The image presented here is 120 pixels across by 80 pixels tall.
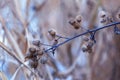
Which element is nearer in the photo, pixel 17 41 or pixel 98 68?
→ pixel 17 41

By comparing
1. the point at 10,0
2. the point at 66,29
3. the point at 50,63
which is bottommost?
the point at 50,63

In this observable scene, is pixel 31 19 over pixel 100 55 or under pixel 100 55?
over

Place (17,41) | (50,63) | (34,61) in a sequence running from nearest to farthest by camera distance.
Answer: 1. (34,61)
2. (17,41)
3. (50,63)

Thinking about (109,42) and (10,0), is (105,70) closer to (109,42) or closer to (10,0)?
(109,42)

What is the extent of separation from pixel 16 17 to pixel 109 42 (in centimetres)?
42

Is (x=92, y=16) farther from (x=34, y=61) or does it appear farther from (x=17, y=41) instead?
(x=34, y=61)

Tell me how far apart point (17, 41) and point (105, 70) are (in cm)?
42

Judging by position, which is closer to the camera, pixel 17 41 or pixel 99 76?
pixel 17 41

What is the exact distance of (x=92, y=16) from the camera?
113cm

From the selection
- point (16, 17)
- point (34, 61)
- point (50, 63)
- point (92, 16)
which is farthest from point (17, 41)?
point (34, 61)

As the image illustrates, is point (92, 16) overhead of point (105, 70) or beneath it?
overhead

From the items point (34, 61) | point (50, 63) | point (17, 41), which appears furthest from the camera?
point (50, 63)

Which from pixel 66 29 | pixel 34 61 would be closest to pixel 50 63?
pixel 66 29

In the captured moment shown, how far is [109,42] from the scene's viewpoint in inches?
45.0
